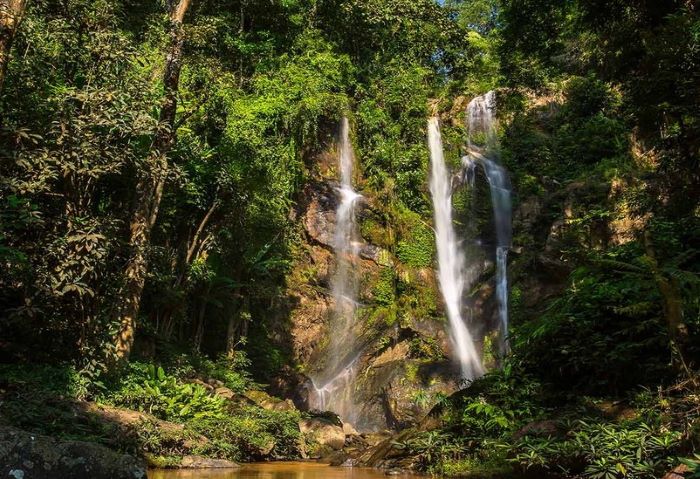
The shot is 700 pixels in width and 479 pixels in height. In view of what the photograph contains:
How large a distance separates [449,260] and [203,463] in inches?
548

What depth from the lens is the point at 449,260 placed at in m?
19.8

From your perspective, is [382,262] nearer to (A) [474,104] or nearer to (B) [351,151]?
(B) [351,151]

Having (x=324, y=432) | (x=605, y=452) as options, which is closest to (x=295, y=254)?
(x=324, y=432)

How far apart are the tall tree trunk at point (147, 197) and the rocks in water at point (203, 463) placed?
2.31 meters

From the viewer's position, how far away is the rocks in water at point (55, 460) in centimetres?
340

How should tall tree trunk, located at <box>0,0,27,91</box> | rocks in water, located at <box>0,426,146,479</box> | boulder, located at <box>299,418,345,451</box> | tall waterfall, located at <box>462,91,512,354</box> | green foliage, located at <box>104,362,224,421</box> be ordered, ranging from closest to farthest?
rocks in water, located at <box>0,426,146,479</box>, tall tree trunk, located at <box>0,0,27,91</box>, green foliage, located at <box>104,362,224,421</box>, boulder, located at <box>299,418,345,451</box>, tall waterfall, located at <box>462,91,512,354</box>

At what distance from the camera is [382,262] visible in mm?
18938

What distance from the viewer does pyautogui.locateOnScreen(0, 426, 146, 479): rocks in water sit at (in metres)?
3.40

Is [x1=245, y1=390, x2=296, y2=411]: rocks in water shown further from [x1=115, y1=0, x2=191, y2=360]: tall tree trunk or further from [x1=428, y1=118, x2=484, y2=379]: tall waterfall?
[x1=428, y1=118, x2=484, y2=379]: tall waterfall

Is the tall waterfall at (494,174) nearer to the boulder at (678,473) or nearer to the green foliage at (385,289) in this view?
the green foliage at (385,289)

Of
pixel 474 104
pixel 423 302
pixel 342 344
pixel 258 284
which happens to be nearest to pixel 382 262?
pixel 423 302

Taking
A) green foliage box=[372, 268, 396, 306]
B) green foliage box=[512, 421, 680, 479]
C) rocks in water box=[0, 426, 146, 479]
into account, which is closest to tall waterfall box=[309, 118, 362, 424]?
green foliage box=[372, 268, 396, 306]

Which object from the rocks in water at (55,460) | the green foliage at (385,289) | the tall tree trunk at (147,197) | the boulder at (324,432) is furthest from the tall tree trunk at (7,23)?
the green foliage at (385,289)

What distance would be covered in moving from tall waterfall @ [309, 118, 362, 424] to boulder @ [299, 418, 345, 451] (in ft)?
11.0
